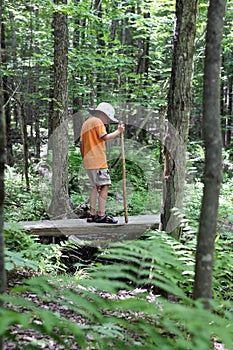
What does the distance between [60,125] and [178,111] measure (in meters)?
4.85

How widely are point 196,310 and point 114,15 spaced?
1139cm

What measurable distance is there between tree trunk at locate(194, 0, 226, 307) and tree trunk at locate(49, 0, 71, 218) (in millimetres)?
7261

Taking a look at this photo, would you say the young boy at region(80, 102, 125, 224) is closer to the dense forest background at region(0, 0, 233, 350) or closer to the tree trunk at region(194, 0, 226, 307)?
the dense forest background at region(0, 0, 233, 350)

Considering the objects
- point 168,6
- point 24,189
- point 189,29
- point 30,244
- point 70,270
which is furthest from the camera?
point 168,6

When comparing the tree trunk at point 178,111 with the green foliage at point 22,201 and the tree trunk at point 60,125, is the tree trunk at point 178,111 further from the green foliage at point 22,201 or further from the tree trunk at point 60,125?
the tree trunk at point 60,125

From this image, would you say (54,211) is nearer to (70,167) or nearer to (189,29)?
(70,167)

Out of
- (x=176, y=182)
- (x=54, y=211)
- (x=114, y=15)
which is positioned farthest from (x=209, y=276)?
(x=114, y=15)

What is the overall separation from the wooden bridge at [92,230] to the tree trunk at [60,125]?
5.83 ft

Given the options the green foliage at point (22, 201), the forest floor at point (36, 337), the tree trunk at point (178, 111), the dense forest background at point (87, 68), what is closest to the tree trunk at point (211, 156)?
the forest floor at point (36, 337)

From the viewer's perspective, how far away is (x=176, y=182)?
529 centimetres

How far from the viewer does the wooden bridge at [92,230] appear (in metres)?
7.39

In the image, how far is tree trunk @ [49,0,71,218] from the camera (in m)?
9.20

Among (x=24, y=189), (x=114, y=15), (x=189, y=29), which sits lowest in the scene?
(x=24, y=189)

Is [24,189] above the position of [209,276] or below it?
below
